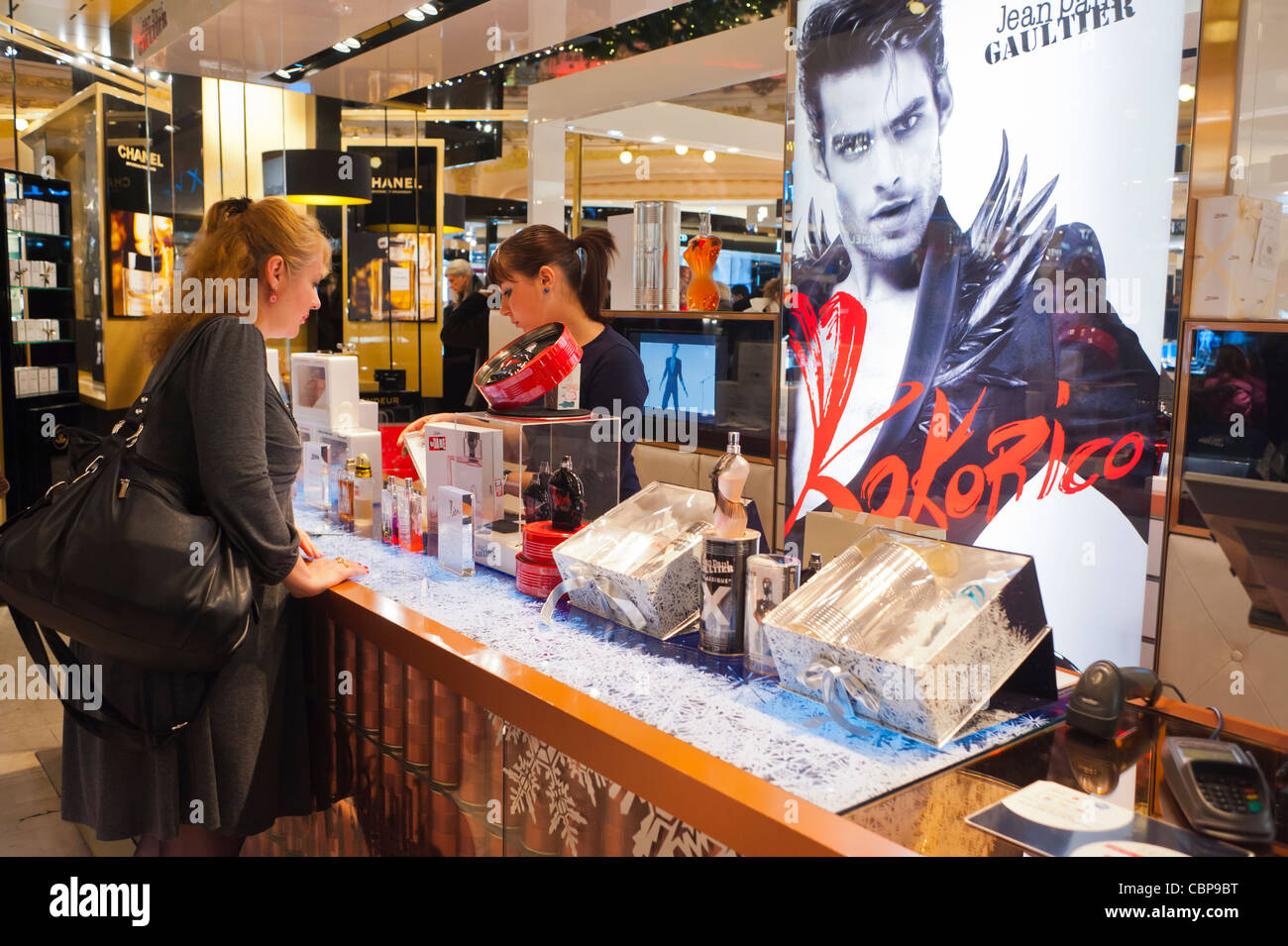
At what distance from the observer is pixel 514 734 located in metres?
1.58

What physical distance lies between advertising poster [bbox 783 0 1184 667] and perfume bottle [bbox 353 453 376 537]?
72.0 inches

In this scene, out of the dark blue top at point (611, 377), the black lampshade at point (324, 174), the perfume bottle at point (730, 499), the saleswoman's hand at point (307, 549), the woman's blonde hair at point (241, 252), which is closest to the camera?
the perfume bottle at point (730, 499)

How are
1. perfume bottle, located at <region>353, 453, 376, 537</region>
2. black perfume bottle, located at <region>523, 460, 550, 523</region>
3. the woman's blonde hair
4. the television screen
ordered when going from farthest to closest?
the television screen
perfume bottle, located at <region>353, 453, 376, 537</region>
black perfume bottle, located at <region>523, 460, 550, 523</region>
the woman's blonde hair

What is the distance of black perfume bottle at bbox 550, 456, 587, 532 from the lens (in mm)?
1932

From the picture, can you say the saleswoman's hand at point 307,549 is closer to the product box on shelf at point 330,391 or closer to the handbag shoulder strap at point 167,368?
the handbag shoulder strap at point 167,368

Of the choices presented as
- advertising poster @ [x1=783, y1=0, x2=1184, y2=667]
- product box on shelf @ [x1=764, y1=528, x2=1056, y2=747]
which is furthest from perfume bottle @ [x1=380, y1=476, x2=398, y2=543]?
advertising poster @ [x1=783, y1=0, x2=1184, y2=667]

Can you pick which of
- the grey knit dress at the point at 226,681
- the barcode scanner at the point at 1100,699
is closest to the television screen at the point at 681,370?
the grey knit dress at the point at 226,681

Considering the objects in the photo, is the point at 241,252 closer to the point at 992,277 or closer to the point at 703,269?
the point at 992,277

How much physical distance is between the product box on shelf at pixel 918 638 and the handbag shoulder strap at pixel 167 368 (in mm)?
1142

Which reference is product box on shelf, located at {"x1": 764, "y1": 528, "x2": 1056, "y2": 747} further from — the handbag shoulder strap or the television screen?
the television screen

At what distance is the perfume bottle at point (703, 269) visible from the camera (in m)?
4.21

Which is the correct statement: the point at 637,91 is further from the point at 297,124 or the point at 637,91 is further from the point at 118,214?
the point at 118,214

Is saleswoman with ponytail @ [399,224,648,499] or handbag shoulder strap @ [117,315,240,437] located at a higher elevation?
saleswoman with ponytail @ [399,224,648,499]
